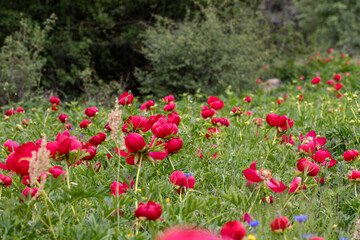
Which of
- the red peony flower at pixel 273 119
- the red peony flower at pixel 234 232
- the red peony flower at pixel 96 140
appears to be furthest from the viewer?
the red peony flower at pixel 273 119

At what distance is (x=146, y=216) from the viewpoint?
3.28ft

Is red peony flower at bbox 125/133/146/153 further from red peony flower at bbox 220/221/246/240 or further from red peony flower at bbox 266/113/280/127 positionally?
red peony flower at bbox 266/113/280/127

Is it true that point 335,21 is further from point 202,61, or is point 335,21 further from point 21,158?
point 21,158

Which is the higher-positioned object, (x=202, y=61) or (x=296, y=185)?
(x=202, y=61)

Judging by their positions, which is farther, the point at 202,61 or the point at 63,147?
the point at 202,61

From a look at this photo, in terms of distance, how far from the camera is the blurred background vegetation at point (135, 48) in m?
7.12

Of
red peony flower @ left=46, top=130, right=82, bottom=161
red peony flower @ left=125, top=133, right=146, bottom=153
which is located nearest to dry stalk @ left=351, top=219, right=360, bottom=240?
red peony flower @ left=125, top=133, right=146, bottom=153

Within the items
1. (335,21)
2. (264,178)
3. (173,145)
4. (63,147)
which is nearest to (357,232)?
(264,178)

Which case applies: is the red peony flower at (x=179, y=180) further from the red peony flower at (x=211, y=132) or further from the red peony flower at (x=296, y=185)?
the red peony flower at (x=211, y=132)

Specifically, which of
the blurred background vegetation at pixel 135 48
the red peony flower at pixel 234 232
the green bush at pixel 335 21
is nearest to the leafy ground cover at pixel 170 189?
the red peony flower at pixel 234 232

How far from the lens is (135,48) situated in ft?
33.1

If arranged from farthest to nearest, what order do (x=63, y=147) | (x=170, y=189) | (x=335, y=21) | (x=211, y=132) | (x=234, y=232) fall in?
(x=335, y=21) < (x=211, y=132) < (x=170, y=189) < (x=63, y=147) < (x=234, y=232)

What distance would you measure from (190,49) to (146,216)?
251 inches

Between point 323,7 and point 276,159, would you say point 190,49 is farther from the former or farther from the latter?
point 323,7
